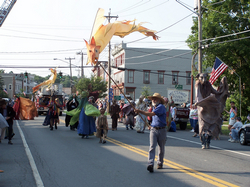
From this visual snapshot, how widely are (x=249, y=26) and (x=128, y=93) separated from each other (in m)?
28.0

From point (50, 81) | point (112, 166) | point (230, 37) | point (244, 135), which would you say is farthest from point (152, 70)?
point (112, 166)

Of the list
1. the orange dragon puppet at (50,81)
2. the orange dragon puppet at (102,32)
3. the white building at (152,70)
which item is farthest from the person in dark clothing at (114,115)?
the white building at (152,70)

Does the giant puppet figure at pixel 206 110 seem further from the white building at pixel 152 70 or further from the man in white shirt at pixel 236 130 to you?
the white building at pixel 152 70

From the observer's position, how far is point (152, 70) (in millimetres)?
52344

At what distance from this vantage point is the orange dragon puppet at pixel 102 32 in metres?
9.34

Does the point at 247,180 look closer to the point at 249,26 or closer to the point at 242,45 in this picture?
the point at 242,45

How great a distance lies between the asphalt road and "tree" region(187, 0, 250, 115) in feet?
48.6

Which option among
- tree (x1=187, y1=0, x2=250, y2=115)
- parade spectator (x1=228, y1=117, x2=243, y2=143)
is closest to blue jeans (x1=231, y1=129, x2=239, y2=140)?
parade spectator (x1=228, y1=117, x2=243, y2=143)

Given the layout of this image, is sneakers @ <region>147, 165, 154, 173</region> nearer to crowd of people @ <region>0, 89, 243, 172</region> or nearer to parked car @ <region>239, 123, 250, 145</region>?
crowd of people @ <region>0, 89, 243, 172</region>

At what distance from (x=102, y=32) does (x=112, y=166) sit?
150 inches

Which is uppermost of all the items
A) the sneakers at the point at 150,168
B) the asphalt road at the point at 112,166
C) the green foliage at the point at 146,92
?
the green foliage at the point at 146,92

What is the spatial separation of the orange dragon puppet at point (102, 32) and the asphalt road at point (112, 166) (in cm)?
293

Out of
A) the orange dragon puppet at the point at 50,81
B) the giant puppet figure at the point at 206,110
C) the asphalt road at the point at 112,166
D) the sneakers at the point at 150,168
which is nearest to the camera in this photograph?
the asphalt road at the point at 112,166

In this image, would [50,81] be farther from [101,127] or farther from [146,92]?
[101,127]
